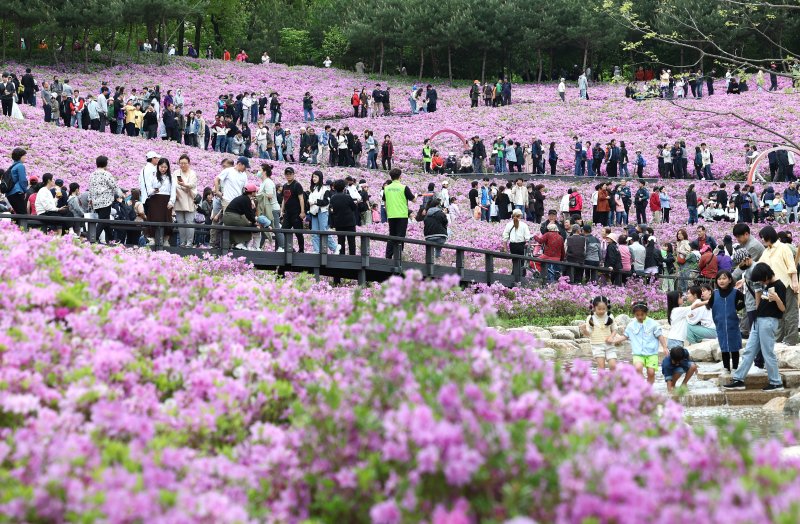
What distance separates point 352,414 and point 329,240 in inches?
644

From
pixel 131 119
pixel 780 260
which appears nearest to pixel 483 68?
pixel 131 119

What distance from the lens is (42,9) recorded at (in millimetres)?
55625

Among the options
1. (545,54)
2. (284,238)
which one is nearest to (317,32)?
(545,54)

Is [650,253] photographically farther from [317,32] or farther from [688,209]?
[317,32]

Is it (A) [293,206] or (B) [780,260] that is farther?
(A) [293,206]

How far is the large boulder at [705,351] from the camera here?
701 inches

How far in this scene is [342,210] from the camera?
2084 centimetres

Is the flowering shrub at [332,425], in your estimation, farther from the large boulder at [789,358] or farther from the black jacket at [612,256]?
the black jacket at [612,256]

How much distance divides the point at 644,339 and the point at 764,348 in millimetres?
1543

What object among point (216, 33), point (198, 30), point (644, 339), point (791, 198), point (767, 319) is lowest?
point (644, 339)

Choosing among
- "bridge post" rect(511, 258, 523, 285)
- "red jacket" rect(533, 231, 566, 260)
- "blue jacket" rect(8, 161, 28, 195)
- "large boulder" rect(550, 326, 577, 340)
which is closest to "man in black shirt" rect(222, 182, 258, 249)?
"blue jacket" rect(8, 161, 28, 195)

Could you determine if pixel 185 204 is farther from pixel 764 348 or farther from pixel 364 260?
pixel 764 348

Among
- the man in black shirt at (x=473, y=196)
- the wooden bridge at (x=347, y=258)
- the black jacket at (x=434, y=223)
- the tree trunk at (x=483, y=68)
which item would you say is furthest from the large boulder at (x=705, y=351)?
the tree trunk at (x=483, y=68)

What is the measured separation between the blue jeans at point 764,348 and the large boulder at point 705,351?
3.60 meters
